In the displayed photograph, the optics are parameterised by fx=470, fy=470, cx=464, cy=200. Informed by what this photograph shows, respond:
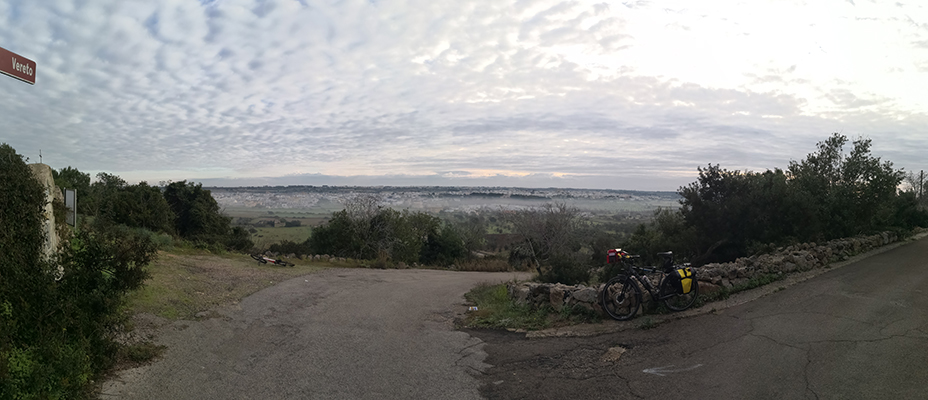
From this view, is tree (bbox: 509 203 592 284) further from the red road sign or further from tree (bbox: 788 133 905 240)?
the red road sign

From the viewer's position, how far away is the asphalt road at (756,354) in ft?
15.6

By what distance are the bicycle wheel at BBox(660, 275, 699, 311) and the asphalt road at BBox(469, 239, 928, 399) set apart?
0.50 metres

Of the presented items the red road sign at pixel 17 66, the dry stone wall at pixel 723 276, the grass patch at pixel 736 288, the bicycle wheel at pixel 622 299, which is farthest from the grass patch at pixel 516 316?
the red road sign at pixel 17 66

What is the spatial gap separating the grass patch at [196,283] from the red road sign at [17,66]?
13.8ft

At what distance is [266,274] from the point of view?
540 inches

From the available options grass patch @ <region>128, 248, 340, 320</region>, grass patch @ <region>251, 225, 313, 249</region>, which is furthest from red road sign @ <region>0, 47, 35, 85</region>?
grass patch @ <region>251, 225, 313, 249</region>

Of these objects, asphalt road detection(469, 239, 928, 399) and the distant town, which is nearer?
asphalt road detection(469, 239, 928, 399)

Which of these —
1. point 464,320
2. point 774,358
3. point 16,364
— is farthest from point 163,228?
point 774,358

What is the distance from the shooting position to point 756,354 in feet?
18.4

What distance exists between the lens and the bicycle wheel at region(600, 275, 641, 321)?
7.80 m

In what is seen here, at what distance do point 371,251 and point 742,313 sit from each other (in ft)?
76.3

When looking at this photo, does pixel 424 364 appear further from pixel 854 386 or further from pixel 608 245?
pixel 608 245

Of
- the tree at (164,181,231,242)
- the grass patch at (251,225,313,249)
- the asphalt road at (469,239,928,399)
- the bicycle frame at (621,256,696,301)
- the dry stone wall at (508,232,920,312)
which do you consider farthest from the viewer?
the grass patch at (251,225,313,249)

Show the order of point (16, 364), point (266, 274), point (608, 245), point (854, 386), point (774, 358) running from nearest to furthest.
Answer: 1. point (16, 364)
2. point (854, 386)
3. point (774, 358)
4. point (266, 274)
5. point (608, 245)
